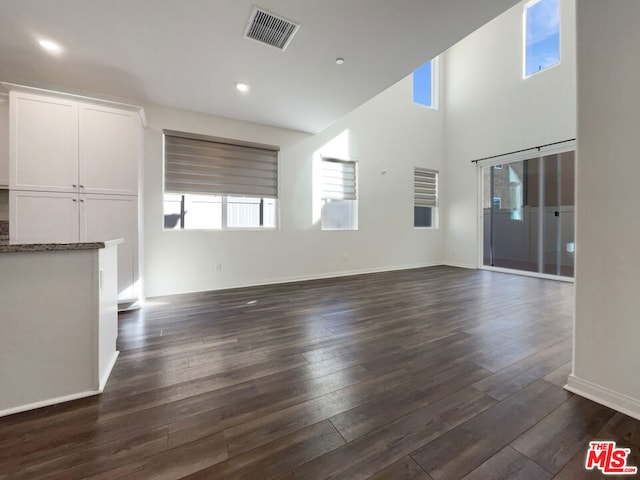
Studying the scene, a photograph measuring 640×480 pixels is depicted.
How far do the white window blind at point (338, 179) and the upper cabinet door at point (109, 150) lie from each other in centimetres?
302

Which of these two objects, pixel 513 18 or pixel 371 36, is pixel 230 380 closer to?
pixel 371 36

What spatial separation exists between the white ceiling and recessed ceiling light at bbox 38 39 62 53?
6 centimetres

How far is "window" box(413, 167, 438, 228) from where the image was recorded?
615 centimetres

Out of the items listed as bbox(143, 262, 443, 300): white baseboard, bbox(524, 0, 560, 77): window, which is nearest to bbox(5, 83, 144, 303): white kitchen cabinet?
bbox(143, 262, 443, 300): white baseboard

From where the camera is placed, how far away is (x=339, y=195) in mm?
5184

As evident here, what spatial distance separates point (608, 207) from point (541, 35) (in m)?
5.75

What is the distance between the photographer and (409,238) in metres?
6.02

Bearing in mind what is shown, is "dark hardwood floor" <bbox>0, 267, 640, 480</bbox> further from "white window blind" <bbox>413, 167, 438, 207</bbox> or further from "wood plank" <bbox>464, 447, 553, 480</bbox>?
"white window blind" <bbox>413, 167, 438, 207</bbox>

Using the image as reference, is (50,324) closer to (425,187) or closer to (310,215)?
(310,215)

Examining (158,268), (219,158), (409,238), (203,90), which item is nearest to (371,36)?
(203,90)

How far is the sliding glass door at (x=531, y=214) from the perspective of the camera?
4605mm

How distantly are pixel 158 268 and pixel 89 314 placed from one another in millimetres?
2499

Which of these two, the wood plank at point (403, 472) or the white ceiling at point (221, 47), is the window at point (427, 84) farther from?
the wood plank at point (403, 472)

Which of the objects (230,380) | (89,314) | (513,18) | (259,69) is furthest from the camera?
(513,18)
